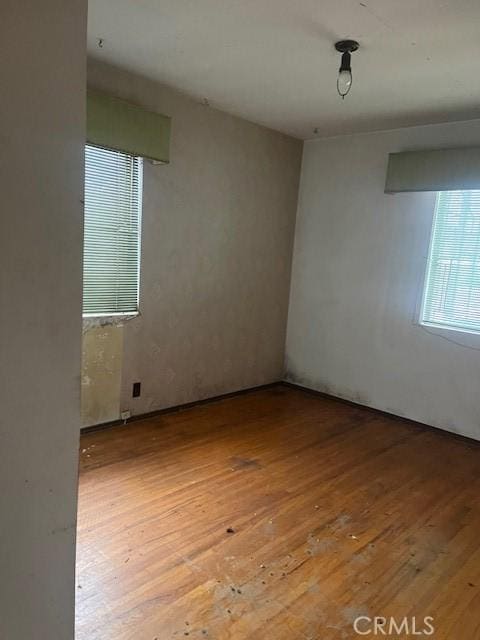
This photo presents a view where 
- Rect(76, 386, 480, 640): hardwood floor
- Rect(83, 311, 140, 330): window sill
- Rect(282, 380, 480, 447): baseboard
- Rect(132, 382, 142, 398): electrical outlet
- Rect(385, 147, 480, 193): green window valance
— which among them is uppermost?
Rect(385, 147, 480, 193): green window valance

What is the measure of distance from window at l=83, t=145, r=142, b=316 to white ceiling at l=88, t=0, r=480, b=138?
2.11 ft

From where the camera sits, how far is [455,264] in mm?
3604

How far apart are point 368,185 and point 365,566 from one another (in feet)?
10.2

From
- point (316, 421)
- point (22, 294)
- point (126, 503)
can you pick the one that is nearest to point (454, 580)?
point (126, 503)

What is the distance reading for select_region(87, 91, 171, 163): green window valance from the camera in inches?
111

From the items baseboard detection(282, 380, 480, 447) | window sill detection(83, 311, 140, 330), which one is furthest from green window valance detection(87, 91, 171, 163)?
baseboard detection(282, 380, 480, 447)

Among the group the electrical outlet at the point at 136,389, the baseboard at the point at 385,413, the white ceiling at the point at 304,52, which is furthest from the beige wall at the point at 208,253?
the baseboard at the point at 385,413

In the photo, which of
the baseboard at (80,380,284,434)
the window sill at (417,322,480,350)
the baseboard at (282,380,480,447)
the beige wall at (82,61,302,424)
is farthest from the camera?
the baseboard at (282,380,480,447)

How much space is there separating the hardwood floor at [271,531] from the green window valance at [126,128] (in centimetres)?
198

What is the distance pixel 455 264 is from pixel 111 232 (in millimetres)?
2637

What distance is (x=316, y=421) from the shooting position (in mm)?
3824

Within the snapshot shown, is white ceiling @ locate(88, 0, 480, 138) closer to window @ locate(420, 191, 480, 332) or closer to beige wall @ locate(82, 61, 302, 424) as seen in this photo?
beige wall @ locate(82, 61, 302, 424)

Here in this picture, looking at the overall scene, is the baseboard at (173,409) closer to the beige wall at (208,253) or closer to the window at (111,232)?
the beige wall at (208,253)

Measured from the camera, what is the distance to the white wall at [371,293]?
3.69 meters
